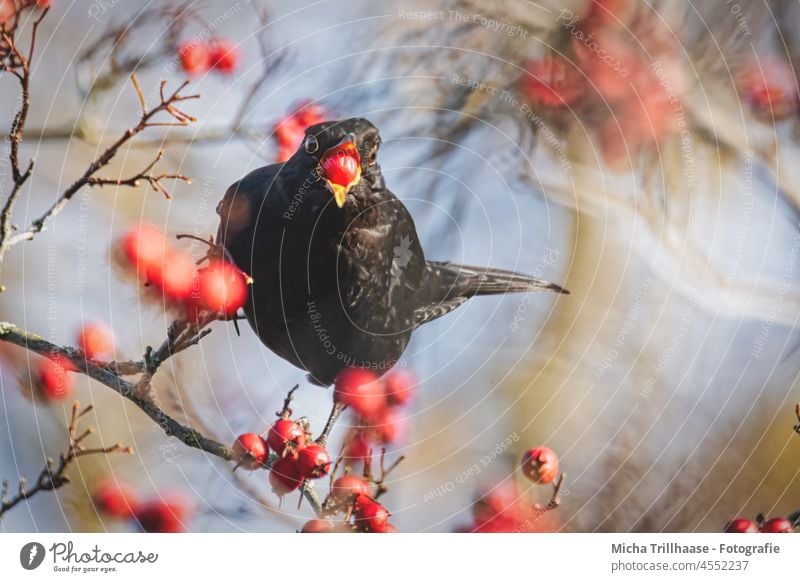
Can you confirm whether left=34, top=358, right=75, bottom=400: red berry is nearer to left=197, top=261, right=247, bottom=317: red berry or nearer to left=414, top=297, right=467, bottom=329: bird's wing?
left=197, top=261, right=247, bottom=317: red berry

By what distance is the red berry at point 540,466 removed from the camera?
0.94 m

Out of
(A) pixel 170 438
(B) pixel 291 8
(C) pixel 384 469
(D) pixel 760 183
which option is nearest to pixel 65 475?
(A) pixel 170 438

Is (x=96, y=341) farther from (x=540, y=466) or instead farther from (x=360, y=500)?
(x=540, y=466)

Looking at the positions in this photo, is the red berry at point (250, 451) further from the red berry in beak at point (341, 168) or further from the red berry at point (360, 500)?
the red berry in beak at point (341, 168)

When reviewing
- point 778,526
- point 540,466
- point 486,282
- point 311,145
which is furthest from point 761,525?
point 311,145

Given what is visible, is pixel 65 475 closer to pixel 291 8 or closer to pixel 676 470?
pixel 291 8

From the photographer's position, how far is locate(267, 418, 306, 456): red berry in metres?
0.86

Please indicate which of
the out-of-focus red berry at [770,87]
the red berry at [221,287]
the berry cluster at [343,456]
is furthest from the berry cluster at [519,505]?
the out-of-focus red berry at [770,87]

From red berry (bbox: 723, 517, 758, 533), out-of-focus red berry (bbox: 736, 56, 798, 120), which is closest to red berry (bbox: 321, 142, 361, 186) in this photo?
out-of-focus red berry (bbox: 736, 56, 798, 120)

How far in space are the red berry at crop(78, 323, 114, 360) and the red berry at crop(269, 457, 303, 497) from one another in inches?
8.1

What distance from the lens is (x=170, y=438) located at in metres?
0.88

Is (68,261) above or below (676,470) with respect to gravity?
above

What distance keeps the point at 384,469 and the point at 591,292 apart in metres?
0.30

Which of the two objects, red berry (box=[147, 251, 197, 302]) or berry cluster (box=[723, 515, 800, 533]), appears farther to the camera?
berry cluster (box=[723, 515, 800, 533])
